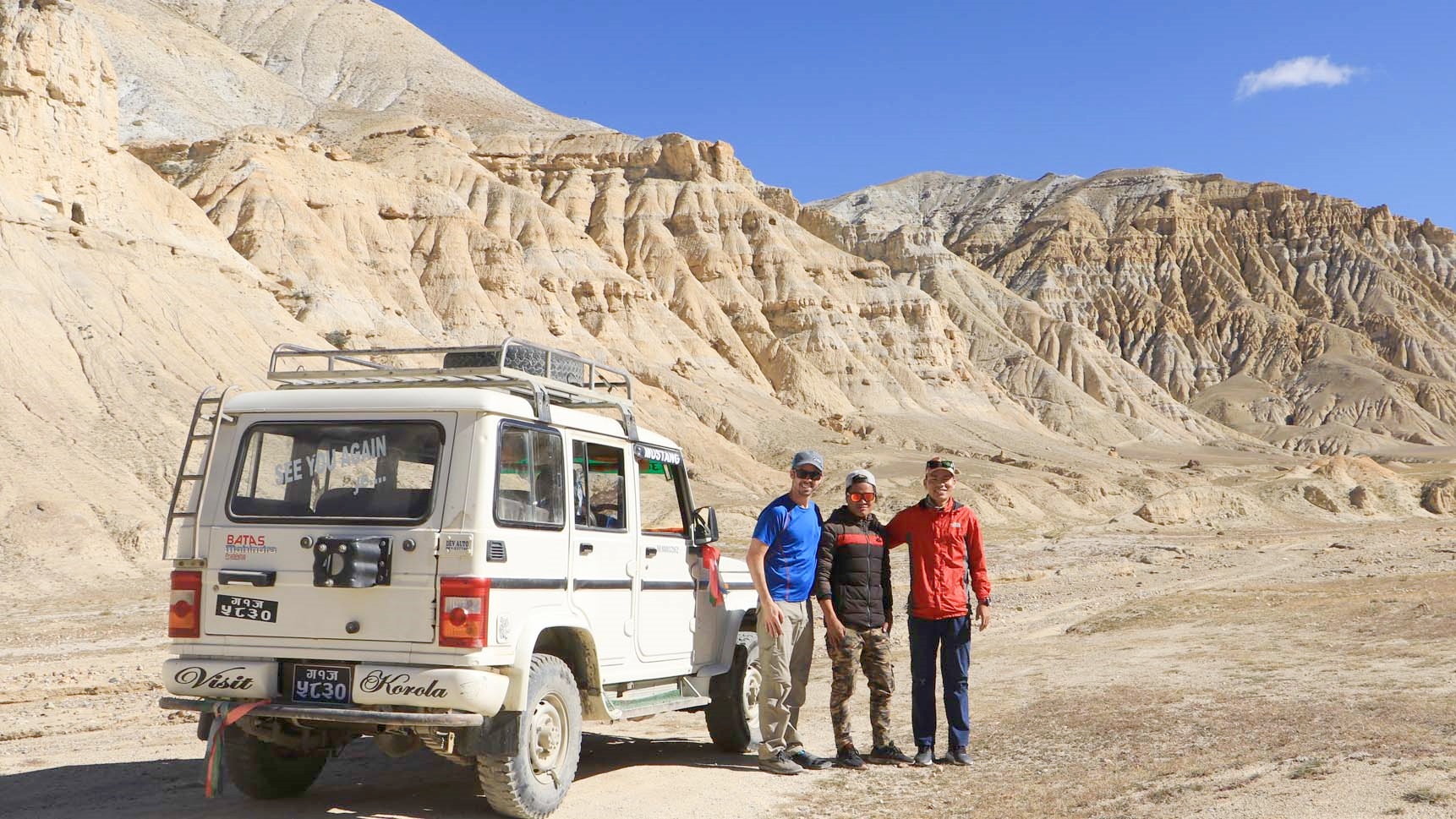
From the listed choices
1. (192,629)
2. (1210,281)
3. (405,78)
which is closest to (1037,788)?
(192,629)

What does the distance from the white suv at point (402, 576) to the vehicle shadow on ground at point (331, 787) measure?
0.35 m

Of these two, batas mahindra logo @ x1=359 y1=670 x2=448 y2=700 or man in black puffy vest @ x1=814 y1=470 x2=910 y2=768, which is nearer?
batas mahindra logo @ x1=359 y1=670 x2=448 y2=700

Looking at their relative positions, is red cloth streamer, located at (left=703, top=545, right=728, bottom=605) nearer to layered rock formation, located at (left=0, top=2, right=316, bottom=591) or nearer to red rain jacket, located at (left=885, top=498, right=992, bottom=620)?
red rain jacket, located at (left=885, top=498, right=992, bottom=620)

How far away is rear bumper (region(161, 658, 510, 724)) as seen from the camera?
20.1 feet

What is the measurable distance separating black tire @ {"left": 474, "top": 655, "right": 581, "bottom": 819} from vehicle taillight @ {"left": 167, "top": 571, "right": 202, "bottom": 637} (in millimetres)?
1672

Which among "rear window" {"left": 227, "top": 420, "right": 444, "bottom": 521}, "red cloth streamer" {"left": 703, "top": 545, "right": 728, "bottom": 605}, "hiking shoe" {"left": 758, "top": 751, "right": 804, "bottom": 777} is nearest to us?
"rear window" {"left": 227, "top": 420, "right": 444, "bottom": 521}

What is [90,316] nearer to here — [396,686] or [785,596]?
[785,596]

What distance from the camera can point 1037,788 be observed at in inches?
301

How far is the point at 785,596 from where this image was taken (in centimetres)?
801

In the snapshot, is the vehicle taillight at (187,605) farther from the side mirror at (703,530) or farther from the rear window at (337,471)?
the side mirror at (703,530)

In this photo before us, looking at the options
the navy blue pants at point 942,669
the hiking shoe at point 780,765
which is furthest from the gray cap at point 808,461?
the hiking shoe at point 780,765

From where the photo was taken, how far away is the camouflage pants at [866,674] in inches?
316

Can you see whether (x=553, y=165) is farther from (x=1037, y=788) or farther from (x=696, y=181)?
(x=1037, y=788)

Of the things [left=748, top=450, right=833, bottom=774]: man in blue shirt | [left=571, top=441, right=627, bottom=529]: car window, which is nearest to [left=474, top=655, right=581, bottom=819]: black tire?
[left=571, top=441, right=627, bottom=529]: car window
